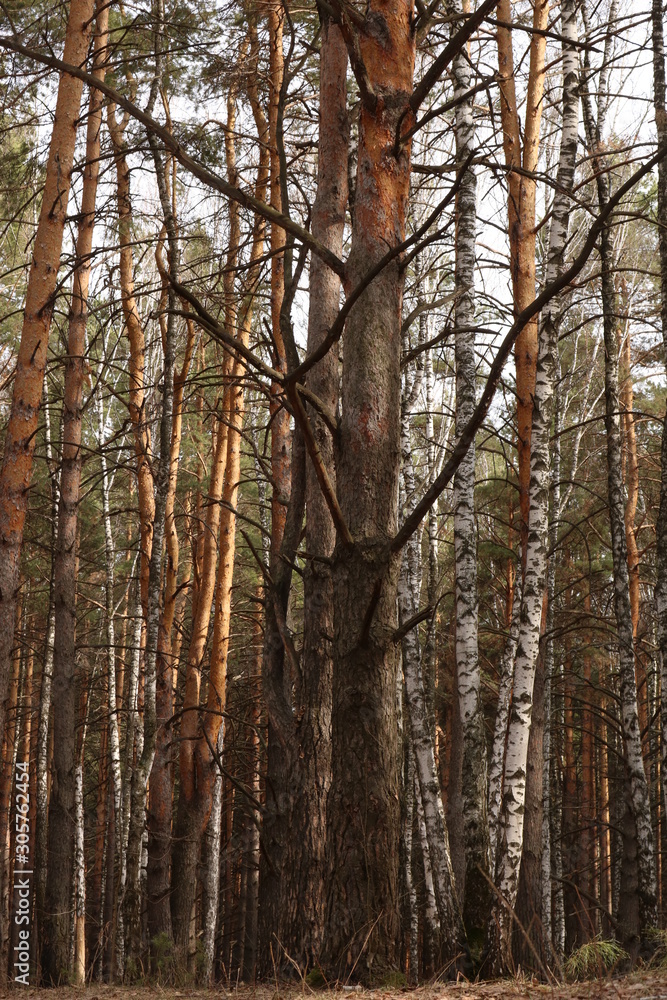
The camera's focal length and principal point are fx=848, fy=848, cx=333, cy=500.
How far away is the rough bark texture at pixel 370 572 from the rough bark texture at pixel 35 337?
3.88 meters

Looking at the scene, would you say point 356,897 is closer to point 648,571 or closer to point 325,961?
point 325,961

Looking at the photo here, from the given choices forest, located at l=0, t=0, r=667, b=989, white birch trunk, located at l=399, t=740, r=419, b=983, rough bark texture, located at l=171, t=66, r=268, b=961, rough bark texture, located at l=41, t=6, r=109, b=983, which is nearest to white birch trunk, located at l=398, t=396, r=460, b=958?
forest, located at l=0, t=0, r=667, b=989

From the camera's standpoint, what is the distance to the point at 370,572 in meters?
3.10

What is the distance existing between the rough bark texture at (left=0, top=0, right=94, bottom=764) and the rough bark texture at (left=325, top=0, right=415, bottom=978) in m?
3.88

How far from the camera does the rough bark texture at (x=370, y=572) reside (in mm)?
3014

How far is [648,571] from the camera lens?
50.1 feet

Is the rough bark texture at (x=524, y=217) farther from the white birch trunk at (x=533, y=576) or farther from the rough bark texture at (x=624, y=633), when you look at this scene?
the white birch trunk at (x=533, y=576)

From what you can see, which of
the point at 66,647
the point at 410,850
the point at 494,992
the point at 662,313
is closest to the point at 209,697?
the point at 66,647

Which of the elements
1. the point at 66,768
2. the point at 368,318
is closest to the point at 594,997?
the point at 368,318

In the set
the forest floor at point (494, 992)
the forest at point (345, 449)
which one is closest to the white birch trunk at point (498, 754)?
the forest at point (345, 449)

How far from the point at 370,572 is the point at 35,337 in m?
4.65

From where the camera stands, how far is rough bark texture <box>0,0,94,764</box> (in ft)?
20.6

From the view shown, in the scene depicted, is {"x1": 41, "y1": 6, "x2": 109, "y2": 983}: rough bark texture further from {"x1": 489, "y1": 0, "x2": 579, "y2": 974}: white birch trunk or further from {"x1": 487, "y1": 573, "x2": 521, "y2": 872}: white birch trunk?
{"x1": 489, "y1": 0, "x2": 579, "y2": 974}: white birch trunk

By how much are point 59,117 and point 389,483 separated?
18.1ft
